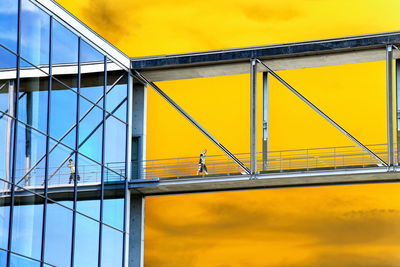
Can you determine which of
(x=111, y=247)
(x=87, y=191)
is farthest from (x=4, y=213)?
(x=111, y=247)

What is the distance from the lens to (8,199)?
112ft

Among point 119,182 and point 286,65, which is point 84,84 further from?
point 286,65

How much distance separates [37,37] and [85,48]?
5077mm

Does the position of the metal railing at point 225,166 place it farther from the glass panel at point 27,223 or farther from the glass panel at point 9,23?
the glass panel at point 9,23

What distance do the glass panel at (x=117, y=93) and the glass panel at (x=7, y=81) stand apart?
10144 millimetres

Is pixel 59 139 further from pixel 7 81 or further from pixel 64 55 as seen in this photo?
pixel 7 81

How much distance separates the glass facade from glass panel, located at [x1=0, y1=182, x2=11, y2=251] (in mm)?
35

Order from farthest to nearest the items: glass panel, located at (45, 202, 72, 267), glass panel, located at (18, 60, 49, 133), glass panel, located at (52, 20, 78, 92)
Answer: glass panel, located at (52, 20, 78, 92) → glass panel, located at (45, 202, 72, 267) → glass panel, located at (18, 60, 49, 133)

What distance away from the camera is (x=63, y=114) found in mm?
39812

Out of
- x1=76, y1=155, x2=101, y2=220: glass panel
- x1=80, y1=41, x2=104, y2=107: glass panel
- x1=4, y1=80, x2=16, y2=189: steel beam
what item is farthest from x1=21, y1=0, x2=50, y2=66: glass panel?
x1=76, y1=155, x2=101, y2=220: glass panel

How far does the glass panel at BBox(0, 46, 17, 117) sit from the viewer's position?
113ft

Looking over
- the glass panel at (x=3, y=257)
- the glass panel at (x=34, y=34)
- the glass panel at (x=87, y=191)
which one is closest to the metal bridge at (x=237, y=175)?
the glass panel at (x=87, y=191)

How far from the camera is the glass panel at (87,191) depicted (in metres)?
41.2

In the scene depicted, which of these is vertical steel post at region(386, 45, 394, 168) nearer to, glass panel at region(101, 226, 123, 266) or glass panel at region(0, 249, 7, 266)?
glass panel at region(101, 226, 123, 266)
